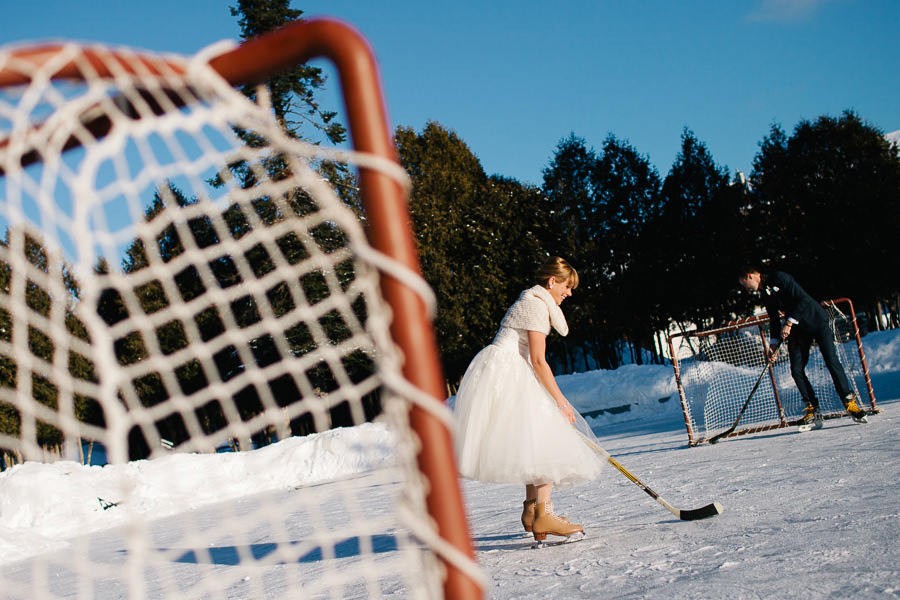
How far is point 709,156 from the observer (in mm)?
27672

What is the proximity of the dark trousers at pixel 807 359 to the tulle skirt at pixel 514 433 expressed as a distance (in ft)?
14.0

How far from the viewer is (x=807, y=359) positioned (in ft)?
23.7

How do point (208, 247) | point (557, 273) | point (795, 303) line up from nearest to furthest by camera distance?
1. point (208, 247)
2. point (557, 273)
3. point (795, 303)

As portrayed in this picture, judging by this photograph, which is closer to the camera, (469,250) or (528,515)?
(528,515)

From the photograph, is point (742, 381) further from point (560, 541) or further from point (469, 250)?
point (469, 250)

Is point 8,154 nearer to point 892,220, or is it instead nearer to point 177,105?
point 177,105

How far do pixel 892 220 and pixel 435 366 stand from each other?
26047mm

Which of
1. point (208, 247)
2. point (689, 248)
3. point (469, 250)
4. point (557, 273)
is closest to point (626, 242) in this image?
point (689, 248)

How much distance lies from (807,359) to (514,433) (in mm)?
5020

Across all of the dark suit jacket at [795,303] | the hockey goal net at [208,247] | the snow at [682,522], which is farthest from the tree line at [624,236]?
the hockey goal net at [208,247]

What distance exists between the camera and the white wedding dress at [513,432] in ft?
11.7

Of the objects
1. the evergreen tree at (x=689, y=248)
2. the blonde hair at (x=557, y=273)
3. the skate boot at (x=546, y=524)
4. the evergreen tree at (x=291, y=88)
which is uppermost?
the evergreen tree at (x=291, y=88)

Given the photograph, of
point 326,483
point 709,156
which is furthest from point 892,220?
point 326,483

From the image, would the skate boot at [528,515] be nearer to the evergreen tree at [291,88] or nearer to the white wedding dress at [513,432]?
the white wedding dress at [513,432]
